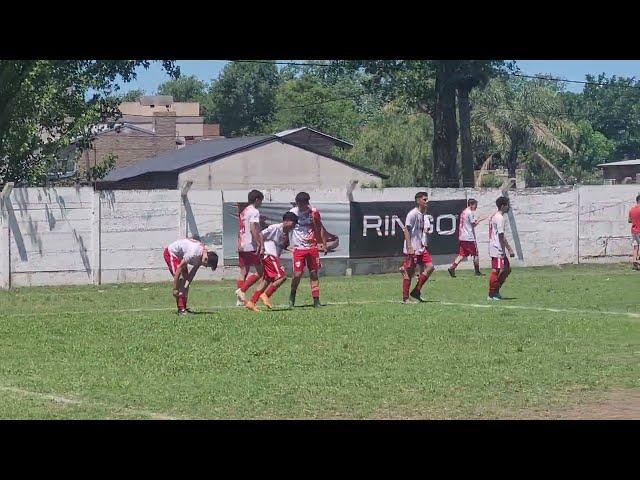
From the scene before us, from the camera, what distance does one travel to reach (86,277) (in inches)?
989

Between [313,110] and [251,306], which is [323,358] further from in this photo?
[313,110]

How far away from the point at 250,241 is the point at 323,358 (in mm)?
5372

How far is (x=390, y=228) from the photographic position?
28.0m

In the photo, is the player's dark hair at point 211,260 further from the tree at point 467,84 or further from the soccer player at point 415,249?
the tree at point 467,84

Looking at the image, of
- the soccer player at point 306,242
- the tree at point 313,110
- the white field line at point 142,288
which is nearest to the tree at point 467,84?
the white field line at point 142,288

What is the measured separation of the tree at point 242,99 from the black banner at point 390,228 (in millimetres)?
51171

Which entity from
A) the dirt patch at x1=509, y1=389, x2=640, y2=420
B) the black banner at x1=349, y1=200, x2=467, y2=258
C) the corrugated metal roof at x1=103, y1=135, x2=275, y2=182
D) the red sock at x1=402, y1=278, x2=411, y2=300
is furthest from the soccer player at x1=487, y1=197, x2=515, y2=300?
the corrugated metal roof at x1=103, y1=135, x2=275, y2=182

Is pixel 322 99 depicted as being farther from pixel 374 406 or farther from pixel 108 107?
pixel 374 406

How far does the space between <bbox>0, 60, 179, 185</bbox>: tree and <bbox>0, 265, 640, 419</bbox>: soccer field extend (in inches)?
458

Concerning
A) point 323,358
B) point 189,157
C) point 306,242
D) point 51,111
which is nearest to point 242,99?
point 189,157

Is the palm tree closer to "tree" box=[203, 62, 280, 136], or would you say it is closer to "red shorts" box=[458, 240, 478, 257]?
"tree" box=[203, 62, 280, 136]

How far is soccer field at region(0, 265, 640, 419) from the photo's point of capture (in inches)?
406

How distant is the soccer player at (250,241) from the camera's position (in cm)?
1772
